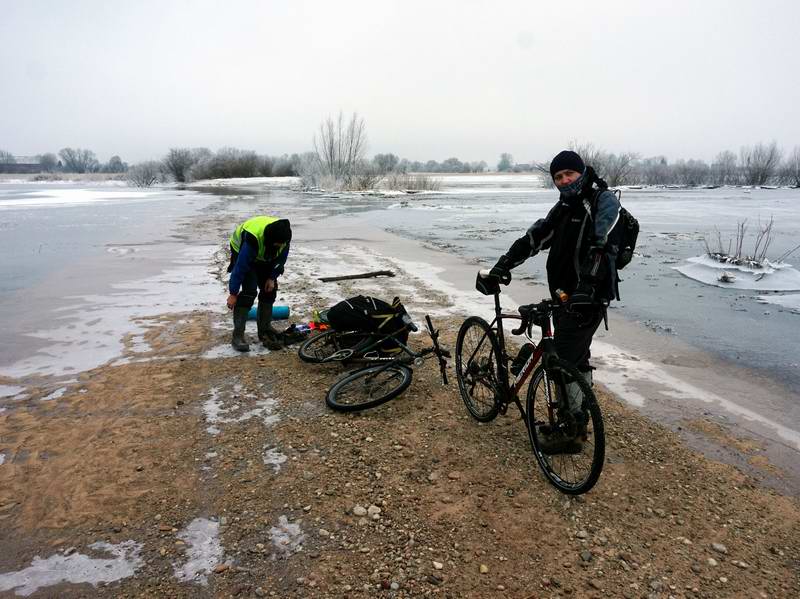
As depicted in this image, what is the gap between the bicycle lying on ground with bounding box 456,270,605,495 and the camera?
9.98 feet

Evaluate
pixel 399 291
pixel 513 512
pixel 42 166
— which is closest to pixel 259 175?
pixel 399 291

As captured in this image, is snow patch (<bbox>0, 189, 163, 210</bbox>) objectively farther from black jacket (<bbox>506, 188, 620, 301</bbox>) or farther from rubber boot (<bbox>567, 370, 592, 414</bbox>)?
rubber boot (<bbox>567, 370, 592, 414</bbox>)

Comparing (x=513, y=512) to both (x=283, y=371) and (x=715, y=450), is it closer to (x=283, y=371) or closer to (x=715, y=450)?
(x=715, y=450)

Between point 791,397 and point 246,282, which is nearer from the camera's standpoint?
point 791,397

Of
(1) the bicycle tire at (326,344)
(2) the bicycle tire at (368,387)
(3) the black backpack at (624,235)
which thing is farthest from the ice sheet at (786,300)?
(1) the bicycle tire at (326,344)

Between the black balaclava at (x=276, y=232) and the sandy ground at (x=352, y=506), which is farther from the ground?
the black balaclava at (x=276, y=232)

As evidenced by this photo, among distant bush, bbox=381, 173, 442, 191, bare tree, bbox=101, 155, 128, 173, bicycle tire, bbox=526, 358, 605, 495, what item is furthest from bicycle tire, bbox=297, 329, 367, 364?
bare tree, bbox=101, 155, 128, 173

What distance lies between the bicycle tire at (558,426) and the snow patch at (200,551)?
6.67 feet

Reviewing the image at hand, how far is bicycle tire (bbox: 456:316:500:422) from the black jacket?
2.08 ft

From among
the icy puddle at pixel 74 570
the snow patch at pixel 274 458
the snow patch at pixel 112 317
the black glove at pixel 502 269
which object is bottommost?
the icy puddle at pixel 74 570

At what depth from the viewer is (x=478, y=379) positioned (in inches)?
162

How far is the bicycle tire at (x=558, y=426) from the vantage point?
301 centimetres

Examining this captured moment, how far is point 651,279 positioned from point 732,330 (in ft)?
10.8

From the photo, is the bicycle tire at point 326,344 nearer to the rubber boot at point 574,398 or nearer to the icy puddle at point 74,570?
the rubber boot at point 574,398
